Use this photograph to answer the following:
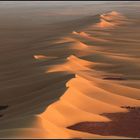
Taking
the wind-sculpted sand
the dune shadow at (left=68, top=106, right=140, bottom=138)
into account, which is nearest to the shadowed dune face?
the wind-sculpted sand

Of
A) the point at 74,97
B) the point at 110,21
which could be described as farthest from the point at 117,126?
the point at 110,21

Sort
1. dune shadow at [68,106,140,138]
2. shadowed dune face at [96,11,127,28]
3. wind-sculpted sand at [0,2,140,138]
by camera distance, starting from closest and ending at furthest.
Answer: wind-sculpted sand at [0,2,140,138] → dune shadow at [68,106,140,138] → shadowed dune face at [96,11,127,28]

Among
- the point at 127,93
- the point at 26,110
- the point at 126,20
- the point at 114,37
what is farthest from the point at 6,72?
the point at 126,20

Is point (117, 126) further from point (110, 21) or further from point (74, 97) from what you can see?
point (110, 21)

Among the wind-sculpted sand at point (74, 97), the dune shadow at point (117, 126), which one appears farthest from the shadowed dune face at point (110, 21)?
the dune shadow at point (117, 126)

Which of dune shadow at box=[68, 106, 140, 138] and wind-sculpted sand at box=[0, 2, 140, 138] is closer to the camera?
wind-sculpted sand at box=[0, 2, 140, 138]

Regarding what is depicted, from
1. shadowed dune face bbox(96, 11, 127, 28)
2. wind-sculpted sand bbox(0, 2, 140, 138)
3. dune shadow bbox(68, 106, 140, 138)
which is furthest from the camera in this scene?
shadowed dune face bbox(96, 11, 127, 28)

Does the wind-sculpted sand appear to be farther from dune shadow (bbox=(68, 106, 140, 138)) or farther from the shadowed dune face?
the shadowed dune face

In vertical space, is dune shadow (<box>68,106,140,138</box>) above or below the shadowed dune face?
above

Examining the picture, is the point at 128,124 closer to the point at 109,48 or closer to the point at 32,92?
the point at 32,92
